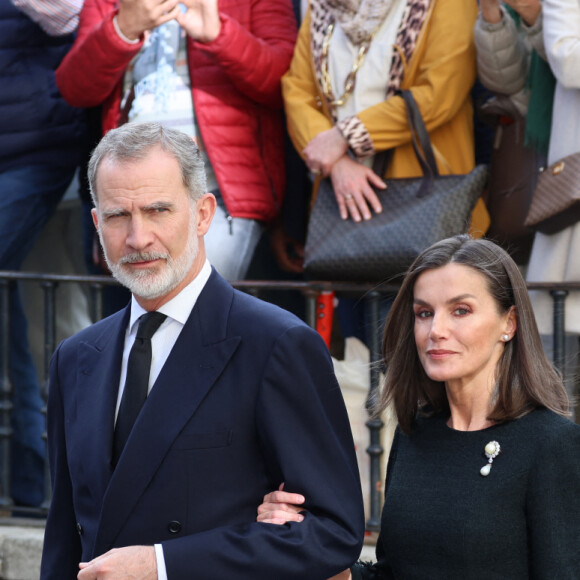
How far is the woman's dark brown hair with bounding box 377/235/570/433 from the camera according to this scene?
8.86 ft

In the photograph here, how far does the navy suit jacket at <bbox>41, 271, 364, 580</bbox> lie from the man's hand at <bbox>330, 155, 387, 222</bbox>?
176 centimetres

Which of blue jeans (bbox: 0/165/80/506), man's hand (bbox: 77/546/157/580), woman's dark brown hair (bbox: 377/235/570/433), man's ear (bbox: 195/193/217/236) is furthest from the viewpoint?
blue jeans (bbox: 0/165/80/506)

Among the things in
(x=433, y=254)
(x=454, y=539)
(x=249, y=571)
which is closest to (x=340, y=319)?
(x=433, y=254)

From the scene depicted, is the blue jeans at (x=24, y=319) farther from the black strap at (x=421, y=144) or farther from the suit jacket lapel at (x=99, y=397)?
the suit jacket lapel at (x=99, y=397)

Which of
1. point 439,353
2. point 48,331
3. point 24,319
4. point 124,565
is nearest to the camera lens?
point 124,565

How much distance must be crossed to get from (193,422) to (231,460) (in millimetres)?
117

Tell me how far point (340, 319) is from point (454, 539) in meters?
2.18

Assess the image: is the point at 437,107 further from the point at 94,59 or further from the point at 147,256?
the point at 147,256

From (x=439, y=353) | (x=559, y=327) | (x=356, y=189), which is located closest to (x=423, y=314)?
(x=439, y=353)

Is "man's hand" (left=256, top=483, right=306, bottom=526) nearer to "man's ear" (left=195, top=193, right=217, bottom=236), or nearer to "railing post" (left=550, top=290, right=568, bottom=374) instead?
"man's ear" (left=195, top=193, right=217, bottom=236)

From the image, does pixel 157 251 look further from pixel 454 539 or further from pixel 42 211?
pixel 42 211

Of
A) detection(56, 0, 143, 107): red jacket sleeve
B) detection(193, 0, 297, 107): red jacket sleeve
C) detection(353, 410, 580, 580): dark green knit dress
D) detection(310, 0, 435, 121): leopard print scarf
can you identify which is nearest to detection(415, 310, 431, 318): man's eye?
detection(353, 410, 580, 580): dark green knit dress

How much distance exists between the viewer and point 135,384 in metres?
2.48

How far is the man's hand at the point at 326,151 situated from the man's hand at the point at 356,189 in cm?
4
